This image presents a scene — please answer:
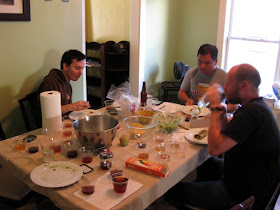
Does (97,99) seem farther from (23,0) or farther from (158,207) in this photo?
(158,207)

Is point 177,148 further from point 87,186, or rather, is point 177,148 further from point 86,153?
point 87,186

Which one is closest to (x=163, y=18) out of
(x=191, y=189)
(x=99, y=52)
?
(x=99, y=52)

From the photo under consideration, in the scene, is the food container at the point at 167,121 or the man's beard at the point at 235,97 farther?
the food container at the point at 167,121

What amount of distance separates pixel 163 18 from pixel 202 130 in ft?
9.65

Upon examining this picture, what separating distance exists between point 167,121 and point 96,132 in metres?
0.68

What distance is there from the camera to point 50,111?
2.09m

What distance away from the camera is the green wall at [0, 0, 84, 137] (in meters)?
2.66

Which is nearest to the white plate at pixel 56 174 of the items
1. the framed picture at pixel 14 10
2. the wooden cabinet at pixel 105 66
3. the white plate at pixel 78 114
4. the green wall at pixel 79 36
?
the white plate at pixel 78 114

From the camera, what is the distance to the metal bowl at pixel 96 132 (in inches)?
70.2

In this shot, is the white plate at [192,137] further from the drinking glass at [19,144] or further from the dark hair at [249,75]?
the drinking glass at [19,144]

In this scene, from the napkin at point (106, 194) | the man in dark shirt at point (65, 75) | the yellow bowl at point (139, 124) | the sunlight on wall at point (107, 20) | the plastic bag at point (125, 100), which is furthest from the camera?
the sunlight on wall at point (107, 20)

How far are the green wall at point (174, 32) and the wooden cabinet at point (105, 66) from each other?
413mm

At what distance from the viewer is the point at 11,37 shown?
104 inches

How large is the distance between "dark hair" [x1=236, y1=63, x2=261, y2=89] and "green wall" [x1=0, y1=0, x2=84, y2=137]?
1.99 meters
